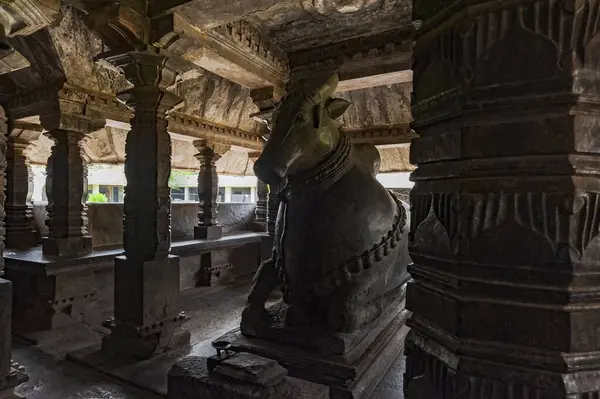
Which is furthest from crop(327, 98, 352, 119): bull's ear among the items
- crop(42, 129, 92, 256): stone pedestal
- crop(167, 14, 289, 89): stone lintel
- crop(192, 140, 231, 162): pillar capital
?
crop(192, 140, 231, 162): pillar capital

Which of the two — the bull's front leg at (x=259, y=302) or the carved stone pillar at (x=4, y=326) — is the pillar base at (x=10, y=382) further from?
the bull's front leg at (x=259, y=302)

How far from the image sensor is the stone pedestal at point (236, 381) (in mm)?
1665

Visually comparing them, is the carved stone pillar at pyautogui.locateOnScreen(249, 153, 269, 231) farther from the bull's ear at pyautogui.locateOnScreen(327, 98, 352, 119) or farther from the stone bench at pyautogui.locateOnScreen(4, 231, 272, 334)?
the bull's ear at pyautogui.locateOnScreen(327, 98, 352, 119)

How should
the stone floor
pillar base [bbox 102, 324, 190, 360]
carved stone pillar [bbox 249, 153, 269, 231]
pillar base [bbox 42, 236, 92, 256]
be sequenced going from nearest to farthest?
the stone floor, pillar base [bbox 102, 324, 190, 360], pillar base [bbox 42, 236, 92, 256], carved stone pillar [bbox 249, 153, 269, 231]

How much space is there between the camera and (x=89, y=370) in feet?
11.1

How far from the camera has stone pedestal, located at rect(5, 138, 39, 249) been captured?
6066 millimetres

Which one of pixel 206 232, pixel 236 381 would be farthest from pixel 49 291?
pixel 236 381

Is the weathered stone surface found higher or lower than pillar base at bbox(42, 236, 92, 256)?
higher

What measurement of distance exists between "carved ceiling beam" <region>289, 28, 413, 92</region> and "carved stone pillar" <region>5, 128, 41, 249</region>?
4.89 metres

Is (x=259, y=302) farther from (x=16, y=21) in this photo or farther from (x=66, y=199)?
(x=66, y=199)

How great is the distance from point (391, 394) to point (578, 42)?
6.16 ft

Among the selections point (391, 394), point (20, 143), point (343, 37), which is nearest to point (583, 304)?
point (391, 394)

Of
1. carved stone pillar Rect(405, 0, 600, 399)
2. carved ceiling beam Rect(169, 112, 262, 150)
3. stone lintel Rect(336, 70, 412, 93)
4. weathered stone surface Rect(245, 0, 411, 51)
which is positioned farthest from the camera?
carved ceiling beam Rect(169, 112, 262, 150)

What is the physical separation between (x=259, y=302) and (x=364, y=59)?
11.7 ft
